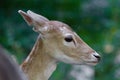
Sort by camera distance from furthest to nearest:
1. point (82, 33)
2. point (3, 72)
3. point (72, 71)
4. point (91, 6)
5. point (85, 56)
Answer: point (91, 6)
point (82, 33)
point (72, 71)
point (85, 56)
point (3, 72)

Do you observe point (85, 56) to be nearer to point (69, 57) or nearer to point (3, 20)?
point (69, 57)

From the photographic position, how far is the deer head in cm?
154

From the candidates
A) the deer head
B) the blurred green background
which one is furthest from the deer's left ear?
Result: the blurred green background

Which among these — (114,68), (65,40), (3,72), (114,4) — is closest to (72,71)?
(114,68)

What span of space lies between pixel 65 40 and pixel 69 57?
49 millimetres

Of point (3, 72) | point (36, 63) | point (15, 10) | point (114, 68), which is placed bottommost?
point (114, 68)

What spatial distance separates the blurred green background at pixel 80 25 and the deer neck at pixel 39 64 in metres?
1.51

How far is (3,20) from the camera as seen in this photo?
3617 mm

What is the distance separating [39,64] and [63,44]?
0.08 m

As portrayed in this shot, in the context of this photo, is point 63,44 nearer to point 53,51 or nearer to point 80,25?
point 53,51

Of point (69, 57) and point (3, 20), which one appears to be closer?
point (69, 57)

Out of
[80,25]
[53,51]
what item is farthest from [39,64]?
[80,25]

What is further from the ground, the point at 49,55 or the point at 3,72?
the point at 3,72

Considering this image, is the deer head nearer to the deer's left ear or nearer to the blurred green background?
the deer's left ear
